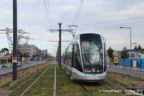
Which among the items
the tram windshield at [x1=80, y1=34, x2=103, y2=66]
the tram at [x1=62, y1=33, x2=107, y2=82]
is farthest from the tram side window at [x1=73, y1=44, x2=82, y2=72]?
the tram windshield at [x1=80, y1=34, x2=103, y2=66]

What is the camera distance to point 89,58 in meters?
13.0

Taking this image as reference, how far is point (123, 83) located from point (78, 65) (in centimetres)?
325

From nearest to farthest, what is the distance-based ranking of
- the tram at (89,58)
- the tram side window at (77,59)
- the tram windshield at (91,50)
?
the tram at (89,58) → the tram windshield at (91,50) → the tram side window at (77,59)

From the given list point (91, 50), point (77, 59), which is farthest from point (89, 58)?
point (77, 59)

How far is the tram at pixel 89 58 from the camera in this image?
497 inches

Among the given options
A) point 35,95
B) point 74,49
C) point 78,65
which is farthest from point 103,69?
point 35,95

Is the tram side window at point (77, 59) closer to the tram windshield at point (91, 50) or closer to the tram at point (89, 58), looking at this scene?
the tram at point (89, 58)

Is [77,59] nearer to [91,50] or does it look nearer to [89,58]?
[89,58]

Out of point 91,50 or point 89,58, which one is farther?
point 91,50

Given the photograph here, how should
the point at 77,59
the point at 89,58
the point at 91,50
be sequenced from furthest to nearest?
the point at 77,59 < the point at 91,50 < the point at 89,58

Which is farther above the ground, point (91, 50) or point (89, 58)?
point (91, 50)

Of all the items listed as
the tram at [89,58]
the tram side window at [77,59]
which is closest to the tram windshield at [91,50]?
the tram at [89,58]

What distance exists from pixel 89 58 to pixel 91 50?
570mm

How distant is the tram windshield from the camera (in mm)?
12938
